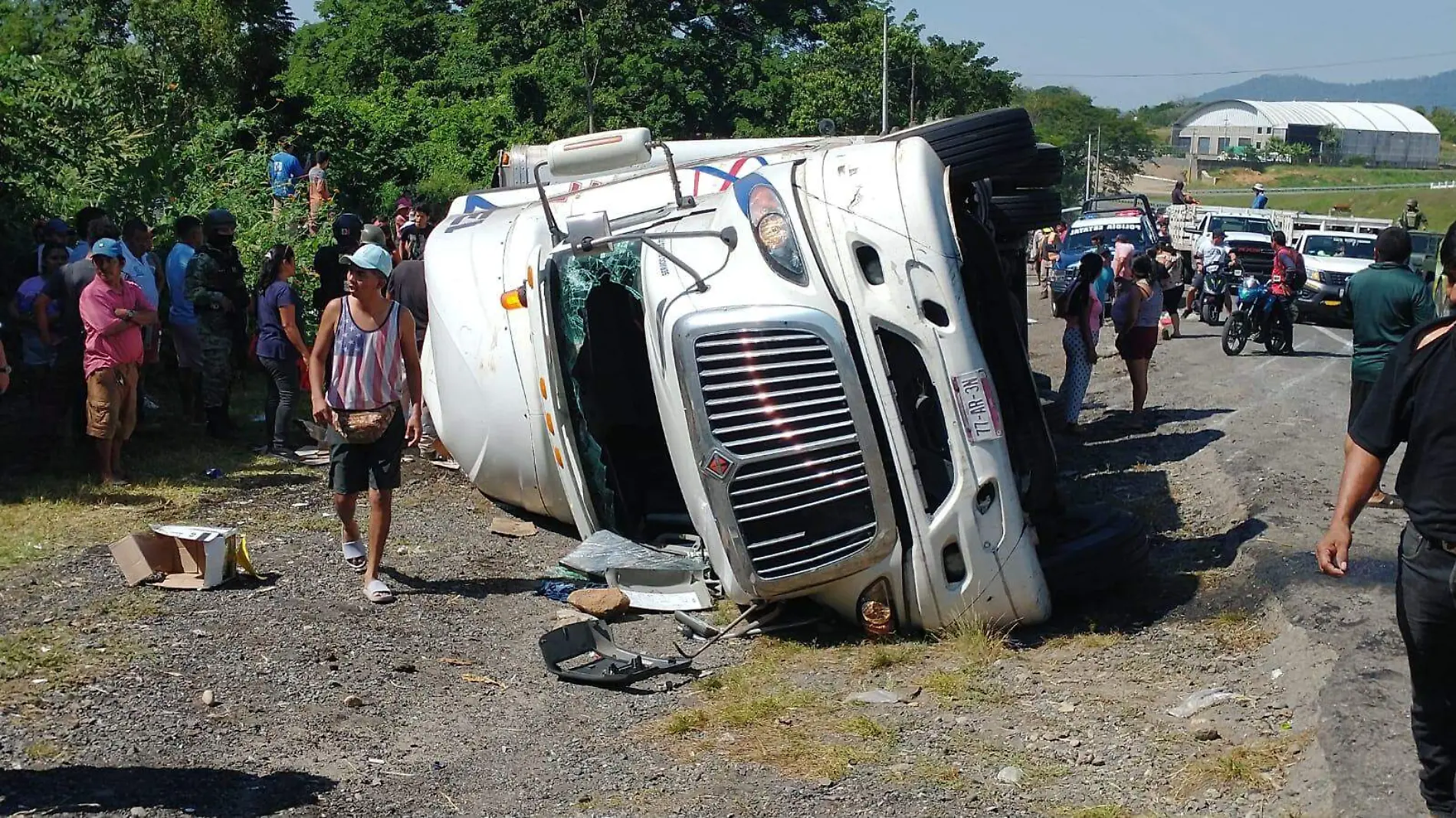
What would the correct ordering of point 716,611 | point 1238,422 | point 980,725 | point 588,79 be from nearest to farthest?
point 980,725
point 716,611
point 1238,422
point 588,79

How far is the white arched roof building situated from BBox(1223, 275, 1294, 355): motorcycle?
372 feet

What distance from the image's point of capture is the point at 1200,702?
229 inches

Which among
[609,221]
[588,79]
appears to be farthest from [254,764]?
[588,79]

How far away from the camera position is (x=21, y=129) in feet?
41.7

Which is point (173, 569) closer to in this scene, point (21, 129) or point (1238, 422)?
point (21, 129)

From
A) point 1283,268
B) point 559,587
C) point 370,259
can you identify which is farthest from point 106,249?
point 1283,268

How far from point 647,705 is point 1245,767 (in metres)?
2.41

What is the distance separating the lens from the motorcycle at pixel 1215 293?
23.0 m

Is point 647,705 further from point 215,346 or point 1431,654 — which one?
point 215,346

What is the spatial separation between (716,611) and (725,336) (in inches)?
62.9

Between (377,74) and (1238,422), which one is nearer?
(1238,422)

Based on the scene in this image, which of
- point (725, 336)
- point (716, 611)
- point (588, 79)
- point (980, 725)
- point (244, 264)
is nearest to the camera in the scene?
point (980, 725)

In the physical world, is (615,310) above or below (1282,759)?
above

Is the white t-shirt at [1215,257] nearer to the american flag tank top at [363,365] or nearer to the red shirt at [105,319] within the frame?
the red shirt at [105,319]
